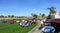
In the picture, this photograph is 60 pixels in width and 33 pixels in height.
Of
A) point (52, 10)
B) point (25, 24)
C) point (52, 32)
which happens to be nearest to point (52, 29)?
point (52, 32)

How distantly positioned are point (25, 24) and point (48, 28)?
18693 millimetres

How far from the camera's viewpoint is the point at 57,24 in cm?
2236

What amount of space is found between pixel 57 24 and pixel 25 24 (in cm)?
1839

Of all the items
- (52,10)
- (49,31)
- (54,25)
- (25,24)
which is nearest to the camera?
(49,31)

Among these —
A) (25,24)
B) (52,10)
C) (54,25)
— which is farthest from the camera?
(52,10)

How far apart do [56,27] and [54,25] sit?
2.09ft

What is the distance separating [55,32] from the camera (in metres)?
22.3

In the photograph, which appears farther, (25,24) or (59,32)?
(25,24)

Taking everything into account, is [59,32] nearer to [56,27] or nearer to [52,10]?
[56,27]

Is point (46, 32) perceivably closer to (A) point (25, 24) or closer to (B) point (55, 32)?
(B) point (55, 32)

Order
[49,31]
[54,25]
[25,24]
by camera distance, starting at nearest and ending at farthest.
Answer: [49,31] → [54,25] → [25,24]

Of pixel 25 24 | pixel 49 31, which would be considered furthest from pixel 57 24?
pixel 25 24

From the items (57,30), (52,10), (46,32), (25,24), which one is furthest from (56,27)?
(52,10)

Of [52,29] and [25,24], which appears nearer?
[52,29]
